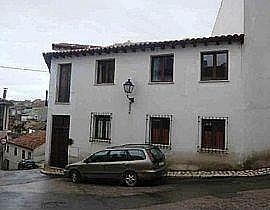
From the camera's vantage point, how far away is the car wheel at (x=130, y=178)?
13578 millimetres

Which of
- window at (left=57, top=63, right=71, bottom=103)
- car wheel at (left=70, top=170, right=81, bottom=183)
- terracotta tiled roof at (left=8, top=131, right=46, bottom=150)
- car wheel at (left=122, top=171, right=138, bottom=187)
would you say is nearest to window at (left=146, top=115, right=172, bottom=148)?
car wheel at (left=122, top=171, right=138, bottom=187)

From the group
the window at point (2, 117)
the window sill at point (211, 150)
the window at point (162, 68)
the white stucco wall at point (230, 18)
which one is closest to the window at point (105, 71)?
the window at point (162, 68)

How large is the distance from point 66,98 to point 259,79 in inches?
392

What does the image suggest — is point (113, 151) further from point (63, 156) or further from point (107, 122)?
point (63, 156)

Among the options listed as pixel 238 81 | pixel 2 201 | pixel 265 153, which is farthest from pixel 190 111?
pixel 2 201

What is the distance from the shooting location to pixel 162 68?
56.1 ft

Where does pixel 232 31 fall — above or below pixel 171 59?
above

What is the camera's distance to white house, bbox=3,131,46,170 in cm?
3859

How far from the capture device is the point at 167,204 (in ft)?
33.8

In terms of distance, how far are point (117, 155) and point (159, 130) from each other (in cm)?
340

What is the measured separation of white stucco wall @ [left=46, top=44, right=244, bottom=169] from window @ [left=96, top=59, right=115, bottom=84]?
306 millimetres

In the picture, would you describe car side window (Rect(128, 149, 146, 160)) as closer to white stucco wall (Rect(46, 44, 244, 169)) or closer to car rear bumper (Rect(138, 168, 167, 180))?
car rear bumper (Rect(138, 168, 167, 180))

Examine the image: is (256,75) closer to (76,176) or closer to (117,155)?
(117,155)

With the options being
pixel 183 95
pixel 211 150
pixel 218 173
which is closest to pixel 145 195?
pixel 218 173
